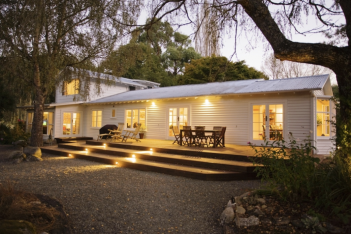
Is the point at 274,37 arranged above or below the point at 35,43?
below

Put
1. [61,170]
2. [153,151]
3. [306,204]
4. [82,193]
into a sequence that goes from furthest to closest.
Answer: [153,151], [61,170], [82,193], [306,204]

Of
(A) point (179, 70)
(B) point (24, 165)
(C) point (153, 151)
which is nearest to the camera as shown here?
(B) point (24, 165)

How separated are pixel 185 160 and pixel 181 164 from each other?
194 mm

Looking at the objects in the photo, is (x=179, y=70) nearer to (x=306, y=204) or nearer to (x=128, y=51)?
(x=128, y=51)

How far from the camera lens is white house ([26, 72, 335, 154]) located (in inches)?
362

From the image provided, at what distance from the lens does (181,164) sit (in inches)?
305

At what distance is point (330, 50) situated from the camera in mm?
4055

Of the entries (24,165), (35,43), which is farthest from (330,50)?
(35,43)

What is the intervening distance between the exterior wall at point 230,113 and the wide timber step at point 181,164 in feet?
11.1

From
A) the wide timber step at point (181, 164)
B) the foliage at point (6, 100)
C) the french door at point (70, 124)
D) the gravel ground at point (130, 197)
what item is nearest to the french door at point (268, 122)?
the wide timber step at point (181, 164)

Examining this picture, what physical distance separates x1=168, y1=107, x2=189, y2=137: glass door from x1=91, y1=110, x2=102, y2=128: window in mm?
5607

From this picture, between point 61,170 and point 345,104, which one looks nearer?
point 345,104

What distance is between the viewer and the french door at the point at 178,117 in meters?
12.6

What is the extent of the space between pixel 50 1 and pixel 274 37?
22.9ft
